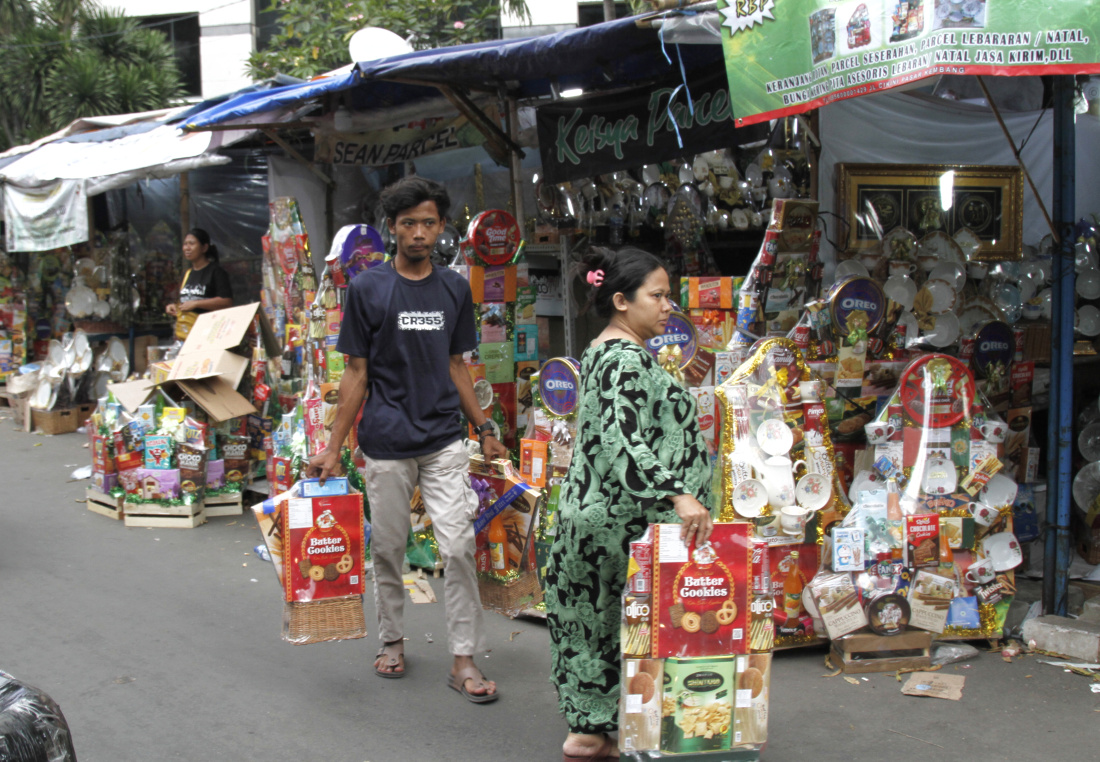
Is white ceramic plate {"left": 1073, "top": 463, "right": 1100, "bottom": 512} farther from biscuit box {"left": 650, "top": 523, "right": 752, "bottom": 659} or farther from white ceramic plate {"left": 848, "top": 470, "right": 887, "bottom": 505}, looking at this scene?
biscuit box {"left": 650, "top": 523, "right": 752, "bottom": 659}

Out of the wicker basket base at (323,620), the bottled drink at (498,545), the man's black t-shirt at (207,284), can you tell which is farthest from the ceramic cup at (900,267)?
the man's black t-shirt at (207,284)

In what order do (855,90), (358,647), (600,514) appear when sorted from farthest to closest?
(358,647) → (855,90) → (600,514)

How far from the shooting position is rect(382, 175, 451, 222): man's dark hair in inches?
134

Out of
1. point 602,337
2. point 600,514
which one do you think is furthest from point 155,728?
point 602,337

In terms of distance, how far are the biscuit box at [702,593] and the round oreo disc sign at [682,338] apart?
1.77 metres

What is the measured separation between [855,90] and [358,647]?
9.69 ft

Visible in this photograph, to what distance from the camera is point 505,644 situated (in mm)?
4074

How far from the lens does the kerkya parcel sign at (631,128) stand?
511 cm

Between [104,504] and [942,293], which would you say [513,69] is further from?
[104,504]

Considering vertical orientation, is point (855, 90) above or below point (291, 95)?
below

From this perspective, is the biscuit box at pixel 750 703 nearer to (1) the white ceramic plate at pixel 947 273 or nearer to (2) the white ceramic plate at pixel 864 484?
(2) the white ceramic plate at pixel 864 484

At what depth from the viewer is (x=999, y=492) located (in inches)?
158

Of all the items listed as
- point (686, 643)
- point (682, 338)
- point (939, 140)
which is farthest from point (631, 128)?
point (686, 643)

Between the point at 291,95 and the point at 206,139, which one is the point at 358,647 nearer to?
the point at 291,95
